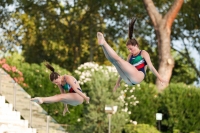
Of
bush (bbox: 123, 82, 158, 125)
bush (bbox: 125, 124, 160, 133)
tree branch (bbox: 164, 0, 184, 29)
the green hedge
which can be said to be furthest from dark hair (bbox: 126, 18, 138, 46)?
the green hedge

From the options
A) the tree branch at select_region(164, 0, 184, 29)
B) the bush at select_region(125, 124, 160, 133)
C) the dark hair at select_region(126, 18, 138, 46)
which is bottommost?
the dark hair at select_region(126, 18, 138, 46)

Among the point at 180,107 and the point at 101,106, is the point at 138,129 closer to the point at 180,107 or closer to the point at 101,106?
the point at 101,106

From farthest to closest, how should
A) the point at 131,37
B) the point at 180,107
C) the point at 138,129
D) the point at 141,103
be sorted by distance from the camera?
the point at 180,107 → the point at 141,103 → the point at 138,129 → the point at 131,37

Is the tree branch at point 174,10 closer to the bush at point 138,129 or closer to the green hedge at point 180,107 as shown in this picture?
the green hedge at point 180,107

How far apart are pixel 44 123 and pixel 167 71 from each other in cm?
1246

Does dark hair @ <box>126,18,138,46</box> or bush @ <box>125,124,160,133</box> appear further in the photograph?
bush @ <box>125,124,160,133</box>

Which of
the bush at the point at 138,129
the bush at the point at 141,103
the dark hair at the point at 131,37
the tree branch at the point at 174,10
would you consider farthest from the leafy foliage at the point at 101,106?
the dark hair at the point at 131,37

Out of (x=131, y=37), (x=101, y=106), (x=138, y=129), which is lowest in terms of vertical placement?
(x=131, y=37)

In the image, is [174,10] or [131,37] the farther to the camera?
[174,10]

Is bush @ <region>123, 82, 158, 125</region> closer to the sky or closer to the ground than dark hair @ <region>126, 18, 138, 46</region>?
closer to the sky

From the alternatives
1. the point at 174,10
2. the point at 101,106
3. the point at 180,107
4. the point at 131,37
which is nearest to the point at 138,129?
the point at 101,106

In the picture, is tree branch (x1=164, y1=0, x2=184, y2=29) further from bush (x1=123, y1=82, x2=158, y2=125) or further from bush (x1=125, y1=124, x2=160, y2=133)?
bush (x1=125, y1=124, x2=160, y2=133)

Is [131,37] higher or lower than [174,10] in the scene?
lower

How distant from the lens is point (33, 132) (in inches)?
957
